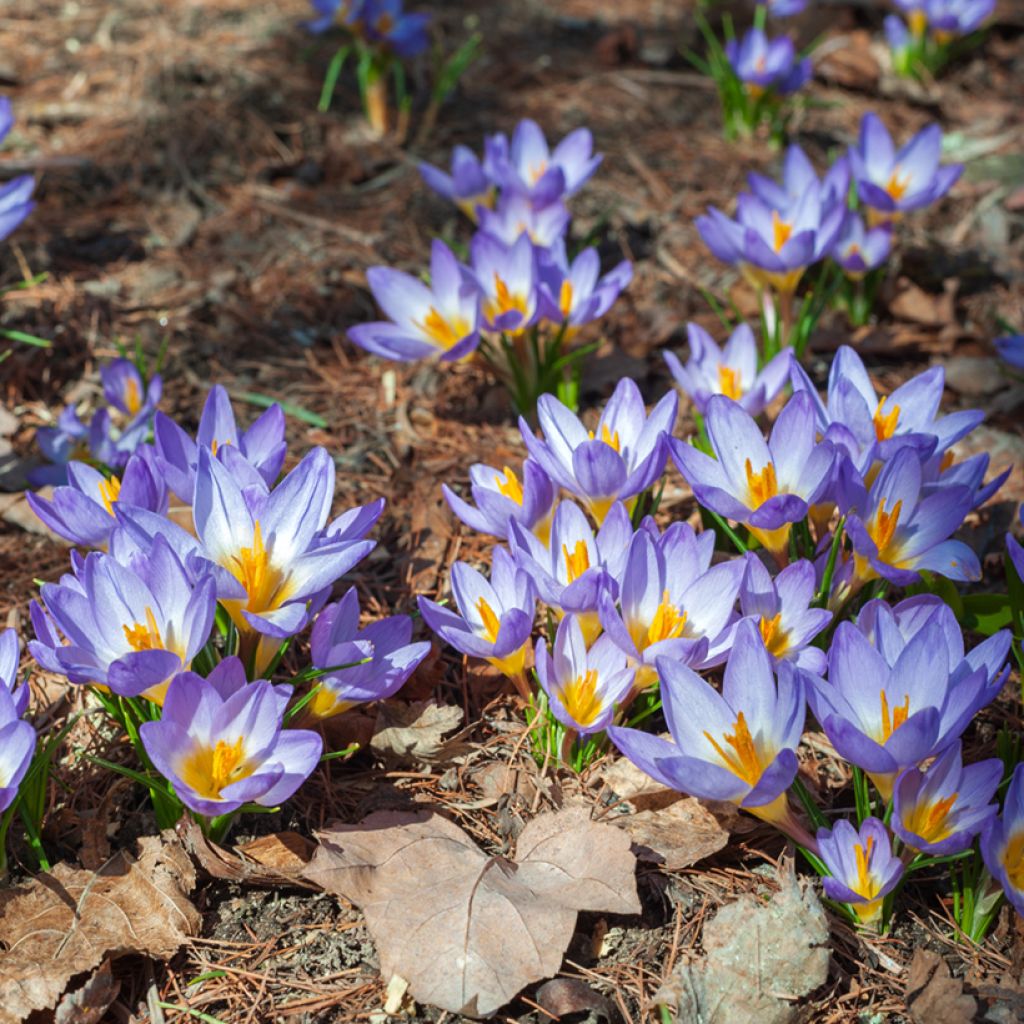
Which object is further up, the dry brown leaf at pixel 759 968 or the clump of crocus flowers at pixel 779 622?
the clump of crocus flowers at pixel 779 622

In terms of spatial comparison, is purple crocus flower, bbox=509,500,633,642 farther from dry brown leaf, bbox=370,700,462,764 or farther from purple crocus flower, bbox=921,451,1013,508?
purple crocus flower, bbox=921,451,1013,508

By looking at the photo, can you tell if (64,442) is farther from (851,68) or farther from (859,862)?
(851,68)

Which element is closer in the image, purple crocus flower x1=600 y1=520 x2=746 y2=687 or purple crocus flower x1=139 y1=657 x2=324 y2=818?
purple crocus flower x1=139 y1=657 x2=324 y2=818

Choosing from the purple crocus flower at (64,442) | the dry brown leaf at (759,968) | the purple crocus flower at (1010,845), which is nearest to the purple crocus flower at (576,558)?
the dry brown leaf at (759,968)

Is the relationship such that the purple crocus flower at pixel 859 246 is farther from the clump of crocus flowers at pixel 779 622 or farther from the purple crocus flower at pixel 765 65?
the purple crocus flower at pixel 765 65

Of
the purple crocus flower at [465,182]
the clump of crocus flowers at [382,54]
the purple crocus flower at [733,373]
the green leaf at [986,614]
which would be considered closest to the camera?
the green leaf at [986,614]

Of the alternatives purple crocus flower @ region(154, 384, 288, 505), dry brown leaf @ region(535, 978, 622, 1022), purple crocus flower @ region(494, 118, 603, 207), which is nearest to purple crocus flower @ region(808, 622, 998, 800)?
dry brown leaf @ region(535, 978, 622, 1022)

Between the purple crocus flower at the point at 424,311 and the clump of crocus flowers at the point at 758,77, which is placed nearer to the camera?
the purple crocus flower at the point at 424,311
